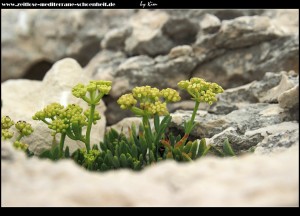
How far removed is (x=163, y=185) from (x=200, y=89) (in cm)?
189

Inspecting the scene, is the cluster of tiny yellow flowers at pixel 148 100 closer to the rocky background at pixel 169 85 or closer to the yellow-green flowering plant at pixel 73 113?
the yellow-green flowering plant at pixel 73 113

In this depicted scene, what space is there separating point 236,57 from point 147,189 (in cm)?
458

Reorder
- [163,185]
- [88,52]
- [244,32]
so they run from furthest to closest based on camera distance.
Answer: [88,52] → [244,32] → [163,185]

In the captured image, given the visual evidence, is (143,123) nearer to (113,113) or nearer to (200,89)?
(200,89)

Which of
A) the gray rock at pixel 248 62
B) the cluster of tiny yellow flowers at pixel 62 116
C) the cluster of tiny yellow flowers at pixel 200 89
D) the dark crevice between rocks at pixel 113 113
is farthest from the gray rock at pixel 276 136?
the dark crevice between rocks at pixel 113 113

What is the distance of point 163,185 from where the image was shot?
2326 mm

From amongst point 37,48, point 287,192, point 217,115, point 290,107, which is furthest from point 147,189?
point 37,48

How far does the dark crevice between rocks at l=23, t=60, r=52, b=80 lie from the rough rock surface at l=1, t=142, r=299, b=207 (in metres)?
6.05

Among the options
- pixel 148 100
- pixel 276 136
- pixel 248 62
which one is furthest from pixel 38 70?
pixel 276 136

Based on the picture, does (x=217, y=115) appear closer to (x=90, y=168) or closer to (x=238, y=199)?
(x=90, y=168)

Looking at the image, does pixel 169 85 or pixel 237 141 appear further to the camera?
pixel 169 85

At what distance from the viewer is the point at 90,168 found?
4.04 m

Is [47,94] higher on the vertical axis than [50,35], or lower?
lower

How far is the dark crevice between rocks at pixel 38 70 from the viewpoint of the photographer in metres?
8.30
